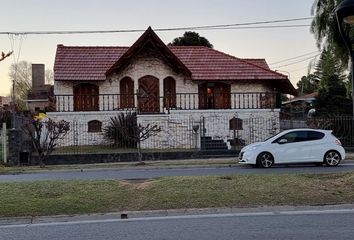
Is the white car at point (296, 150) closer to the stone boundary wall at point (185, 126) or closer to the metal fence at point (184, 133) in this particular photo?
the metal fence at point (184, 133)

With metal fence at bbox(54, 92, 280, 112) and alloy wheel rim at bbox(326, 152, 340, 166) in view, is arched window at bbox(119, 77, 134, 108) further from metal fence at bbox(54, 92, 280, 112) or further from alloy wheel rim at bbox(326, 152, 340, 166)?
alloy wheel rim at bbox(326, 152, 340, 166)

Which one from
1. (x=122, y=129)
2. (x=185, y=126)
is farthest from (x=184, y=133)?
(x=122, y=129)

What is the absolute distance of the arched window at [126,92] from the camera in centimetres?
3174

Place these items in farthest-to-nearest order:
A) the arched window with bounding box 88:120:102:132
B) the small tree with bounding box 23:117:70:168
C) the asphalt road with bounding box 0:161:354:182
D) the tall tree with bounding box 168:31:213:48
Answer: the tall tree with bounding box 168:31:213:48
the arched window with bounding box 88:120:102:132
the small tree with bounding box 23:117:70:168
the asphalt road with bounding box 0:161:354:182

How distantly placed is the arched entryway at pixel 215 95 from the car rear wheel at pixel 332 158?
1373cm

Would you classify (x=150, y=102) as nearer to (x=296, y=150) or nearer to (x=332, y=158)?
(x=296, y=150)

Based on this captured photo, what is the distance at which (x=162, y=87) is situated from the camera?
32.5 m

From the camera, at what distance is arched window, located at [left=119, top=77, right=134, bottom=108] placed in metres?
31.7

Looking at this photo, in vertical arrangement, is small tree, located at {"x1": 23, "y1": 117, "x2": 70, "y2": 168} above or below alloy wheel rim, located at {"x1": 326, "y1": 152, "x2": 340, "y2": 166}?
above

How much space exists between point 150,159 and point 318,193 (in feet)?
Answer: 48.3

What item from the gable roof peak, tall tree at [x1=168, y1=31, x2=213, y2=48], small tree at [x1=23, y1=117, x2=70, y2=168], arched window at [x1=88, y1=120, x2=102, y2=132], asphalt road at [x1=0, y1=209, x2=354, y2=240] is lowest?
asphalt road at [x1=0, y1=209, x2=354, y2=240]

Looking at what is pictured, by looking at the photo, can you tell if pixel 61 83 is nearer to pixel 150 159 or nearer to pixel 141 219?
pixel 150 159

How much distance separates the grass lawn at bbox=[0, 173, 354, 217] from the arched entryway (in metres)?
21.0

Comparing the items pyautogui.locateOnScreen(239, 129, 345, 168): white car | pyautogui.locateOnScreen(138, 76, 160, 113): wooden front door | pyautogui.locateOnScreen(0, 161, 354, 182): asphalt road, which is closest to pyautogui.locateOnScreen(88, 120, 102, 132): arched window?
pyautogui.locateOnScreen(138, 76, 160, 113): wooden front door
